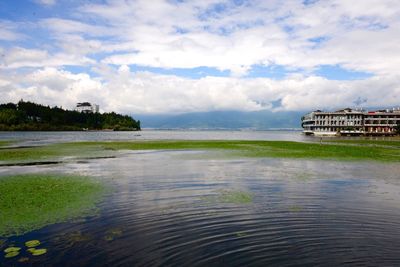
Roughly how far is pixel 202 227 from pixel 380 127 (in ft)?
676

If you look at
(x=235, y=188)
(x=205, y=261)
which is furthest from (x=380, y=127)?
(x=205, y=261)

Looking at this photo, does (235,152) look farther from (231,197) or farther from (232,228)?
(232,228)

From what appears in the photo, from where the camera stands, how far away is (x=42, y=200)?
715 inches

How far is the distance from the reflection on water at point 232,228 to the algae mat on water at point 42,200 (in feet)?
3.32

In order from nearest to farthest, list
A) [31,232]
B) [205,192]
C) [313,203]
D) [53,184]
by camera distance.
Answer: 1. [31,232]
2. [313,203]
3. [205,192]
4. [53,184]

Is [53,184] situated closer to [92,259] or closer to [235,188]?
[235,188]

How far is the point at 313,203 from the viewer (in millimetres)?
17938

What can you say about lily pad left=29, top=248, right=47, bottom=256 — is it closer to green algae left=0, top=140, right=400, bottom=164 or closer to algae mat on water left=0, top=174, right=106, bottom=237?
algae mat on water left=0, top=174, right=106, bottom=237

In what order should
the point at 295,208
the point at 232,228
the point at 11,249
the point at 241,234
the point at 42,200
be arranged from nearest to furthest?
1. the point at 11,249
2. the point at 241,234
3. the point at 232,228
4. the point at 295,208
5. the point at 42,200

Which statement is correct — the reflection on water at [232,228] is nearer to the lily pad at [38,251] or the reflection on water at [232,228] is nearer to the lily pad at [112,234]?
the lily pad at [112,234]

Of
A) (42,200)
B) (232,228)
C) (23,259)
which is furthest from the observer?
(42,200)

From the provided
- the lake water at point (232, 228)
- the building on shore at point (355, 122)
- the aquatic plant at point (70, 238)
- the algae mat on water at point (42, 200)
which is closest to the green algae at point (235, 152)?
the algae mat on water at point (42, 200)

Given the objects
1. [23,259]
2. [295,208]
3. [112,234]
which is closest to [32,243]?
[23,259]

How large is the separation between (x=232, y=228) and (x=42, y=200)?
422 inches
